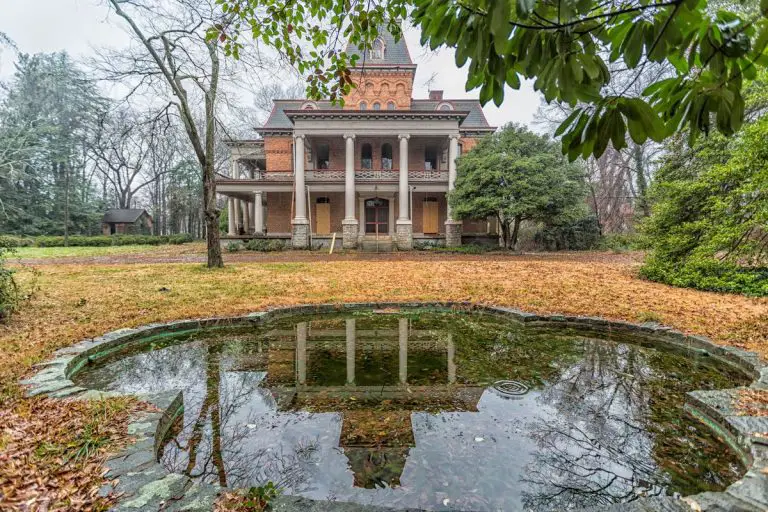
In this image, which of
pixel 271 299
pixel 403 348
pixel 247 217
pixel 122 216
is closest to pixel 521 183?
pixel 271 299

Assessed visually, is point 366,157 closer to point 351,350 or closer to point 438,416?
point 351,350

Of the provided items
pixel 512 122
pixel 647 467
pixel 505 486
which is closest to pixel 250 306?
pixel 505 486

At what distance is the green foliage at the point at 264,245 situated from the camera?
64.5 feet

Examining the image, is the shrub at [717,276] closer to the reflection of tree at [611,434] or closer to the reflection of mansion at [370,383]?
the reflection of tree at [611,434]

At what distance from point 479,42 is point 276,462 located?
237 cm

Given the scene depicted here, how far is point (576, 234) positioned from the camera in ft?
70.3

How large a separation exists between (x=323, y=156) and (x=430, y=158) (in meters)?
7.29

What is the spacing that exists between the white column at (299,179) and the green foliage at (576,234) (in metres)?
14.7

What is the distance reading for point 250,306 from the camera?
593 centimetres

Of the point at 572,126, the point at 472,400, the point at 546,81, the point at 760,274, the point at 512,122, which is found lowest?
the point at 472,400

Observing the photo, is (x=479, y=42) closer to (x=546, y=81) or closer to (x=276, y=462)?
(x=546, y=81)

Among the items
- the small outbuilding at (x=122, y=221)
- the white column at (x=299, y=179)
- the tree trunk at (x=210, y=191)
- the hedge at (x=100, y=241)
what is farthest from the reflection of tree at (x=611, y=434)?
the small outbuilding at (x=122, y=221)

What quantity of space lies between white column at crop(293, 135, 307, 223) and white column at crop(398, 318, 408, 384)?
16.1 meters

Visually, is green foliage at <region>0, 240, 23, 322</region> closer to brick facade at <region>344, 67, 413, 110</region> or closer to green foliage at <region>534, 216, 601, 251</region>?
brick facade at <region>344, 67, 413, 110</region>
